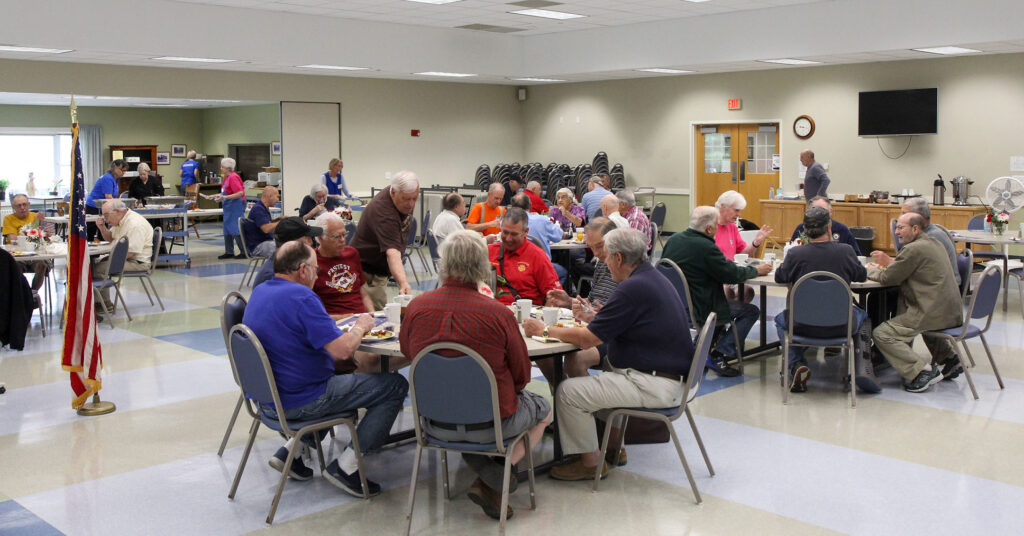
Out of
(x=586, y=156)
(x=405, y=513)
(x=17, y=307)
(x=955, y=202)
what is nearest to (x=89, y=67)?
(x=17, y=307)

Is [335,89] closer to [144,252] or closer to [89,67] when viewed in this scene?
[89,67]

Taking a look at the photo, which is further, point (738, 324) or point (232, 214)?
point (232, 214)

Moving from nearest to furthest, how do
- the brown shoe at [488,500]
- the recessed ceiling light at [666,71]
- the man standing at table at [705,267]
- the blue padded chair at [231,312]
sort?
the brown shoe at [488,500] → the blue padded chair at [231,312] → the man standing at table at [705,267] → the recessed ceiling light at [666,71]

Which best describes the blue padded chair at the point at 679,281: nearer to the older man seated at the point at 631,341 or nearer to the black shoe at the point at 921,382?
the black shoe at the point at 921,382

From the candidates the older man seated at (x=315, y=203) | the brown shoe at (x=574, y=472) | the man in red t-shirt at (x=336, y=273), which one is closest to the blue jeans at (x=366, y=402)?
the brown shoe at (x=574, y=472)

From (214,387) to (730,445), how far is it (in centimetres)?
340

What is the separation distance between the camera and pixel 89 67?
1276 cm

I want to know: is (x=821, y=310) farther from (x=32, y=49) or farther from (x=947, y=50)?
(x=32, y=49)

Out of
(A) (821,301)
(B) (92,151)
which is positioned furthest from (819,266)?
(B) (92,151)

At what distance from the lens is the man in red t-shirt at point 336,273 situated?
5023mm

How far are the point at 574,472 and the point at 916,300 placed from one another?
276 cm

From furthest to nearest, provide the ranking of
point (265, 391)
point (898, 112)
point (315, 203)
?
point (898, 112), point (315, 203), point (265, 391)

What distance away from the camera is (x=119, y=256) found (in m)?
8.08

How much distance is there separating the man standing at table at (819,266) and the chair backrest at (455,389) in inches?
109
